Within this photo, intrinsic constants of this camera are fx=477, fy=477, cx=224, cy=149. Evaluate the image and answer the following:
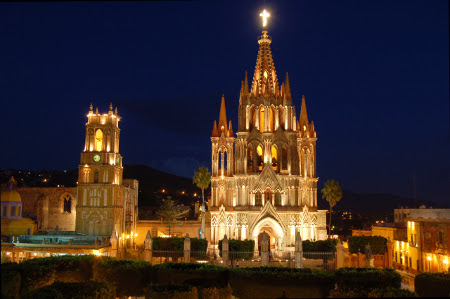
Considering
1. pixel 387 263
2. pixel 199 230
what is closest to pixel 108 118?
pixel 199 230

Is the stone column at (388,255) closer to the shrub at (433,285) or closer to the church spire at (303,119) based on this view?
the church spire at (303,119)

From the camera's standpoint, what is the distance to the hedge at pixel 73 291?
23.1 meters

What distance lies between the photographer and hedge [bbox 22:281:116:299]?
23094 mm

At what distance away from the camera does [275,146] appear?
188 ft

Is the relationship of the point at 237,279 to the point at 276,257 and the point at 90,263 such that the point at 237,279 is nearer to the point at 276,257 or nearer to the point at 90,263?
the point at 90,263

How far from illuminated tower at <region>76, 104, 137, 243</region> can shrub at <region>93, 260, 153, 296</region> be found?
19.7 m

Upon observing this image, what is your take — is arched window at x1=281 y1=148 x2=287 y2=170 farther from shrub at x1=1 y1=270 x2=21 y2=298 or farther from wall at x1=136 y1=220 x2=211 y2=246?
shrub at x1=1 y1=270 x2=21 y2=298

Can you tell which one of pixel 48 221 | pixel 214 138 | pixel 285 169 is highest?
pixel 214 138

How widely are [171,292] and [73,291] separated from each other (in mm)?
5027

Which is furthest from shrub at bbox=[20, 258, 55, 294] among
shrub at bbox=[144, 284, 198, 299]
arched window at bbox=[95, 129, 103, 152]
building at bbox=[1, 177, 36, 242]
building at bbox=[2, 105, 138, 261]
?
arched window at bbox=[95, 129, 103, 152]

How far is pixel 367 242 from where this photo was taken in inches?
2029

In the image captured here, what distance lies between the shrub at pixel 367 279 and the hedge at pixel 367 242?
23.4 metres

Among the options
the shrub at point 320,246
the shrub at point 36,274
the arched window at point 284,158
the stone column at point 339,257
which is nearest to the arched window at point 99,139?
the arched window at point 284,158

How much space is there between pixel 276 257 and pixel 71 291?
3055 cm
